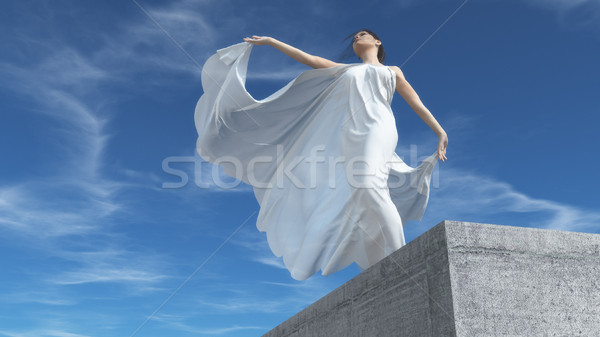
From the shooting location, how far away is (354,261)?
4.94 meters

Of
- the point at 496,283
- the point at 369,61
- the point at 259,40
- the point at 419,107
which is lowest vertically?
the point at 496,283

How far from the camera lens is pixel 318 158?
217 inches

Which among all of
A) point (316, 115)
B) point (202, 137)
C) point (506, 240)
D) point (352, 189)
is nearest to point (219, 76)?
point (202, 137)

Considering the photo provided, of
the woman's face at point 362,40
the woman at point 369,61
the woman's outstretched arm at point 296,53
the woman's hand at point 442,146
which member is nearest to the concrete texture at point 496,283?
the woman's hand at point 442,146

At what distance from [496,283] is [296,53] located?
10.7ft

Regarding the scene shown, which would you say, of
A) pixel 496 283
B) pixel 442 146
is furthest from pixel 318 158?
pixel 496 283

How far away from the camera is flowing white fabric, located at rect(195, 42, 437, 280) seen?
479 centimetres

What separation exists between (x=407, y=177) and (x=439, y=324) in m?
3.08

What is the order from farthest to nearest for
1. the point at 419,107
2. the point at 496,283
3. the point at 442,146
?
1. the point at 419,107
2. the point at 442,146
3. the point at 496,283

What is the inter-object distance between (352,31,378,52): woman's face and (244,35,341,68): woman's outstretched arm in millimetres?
290

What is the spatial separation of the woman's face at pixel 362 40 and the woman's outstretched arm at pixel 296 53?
0.95ft

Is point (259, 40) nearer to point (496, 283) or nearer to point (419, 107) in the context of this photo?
point (419, 107)

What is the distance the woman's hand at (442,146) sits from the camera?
5.44 m

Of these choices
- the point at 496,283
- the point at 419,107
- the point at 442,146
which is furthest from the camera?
the point at 419,107
